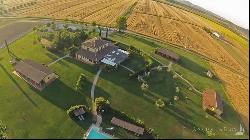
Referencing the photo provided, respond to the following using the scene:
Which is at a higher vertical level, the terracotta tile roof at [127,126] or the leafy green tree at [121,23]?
Result: the leafy green tree at [121,23]

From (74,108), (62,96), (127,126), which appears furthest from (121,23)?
(127,126)

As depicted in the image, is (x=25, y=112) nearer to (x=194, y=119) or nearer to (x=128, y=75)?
(x=128, y=75)

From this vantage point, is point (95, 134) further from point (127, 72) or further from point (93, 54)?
point (93, 54)

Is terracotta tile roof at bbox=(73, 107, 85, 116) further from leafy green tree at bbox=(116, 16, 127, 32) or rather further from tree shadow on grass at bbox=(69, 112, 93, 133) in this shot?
leafy green tree at bbox=(116, 16, 127, 32)

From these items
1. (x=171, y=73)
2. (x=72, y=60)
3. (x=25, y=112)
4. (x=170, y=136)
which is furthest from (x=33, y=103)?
(x=171, y=73)

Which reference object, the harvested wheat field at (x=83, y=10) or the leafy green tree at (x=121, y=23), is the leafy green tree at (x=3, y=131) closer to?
the leafy green tree at (x=121, y=23)

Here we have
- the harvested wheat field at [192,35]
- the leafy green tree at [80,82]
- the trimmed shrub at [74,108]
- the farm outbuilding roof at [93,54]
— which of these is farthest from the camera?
the farm outbuilding roof at [93,54]

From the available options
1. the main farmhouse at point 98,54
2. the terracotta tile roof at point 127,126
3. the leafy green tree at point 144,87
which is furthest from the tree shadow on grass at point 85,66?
the terracotta tile roof at point 127,126

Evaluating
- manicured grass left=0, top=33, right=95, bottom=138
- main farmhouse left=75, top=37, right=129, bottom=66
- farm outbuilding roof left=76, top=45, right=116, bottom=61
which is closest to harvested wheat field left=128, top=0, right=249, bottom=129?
main farmhouse left=75, top=37, right=129, bottom=66
